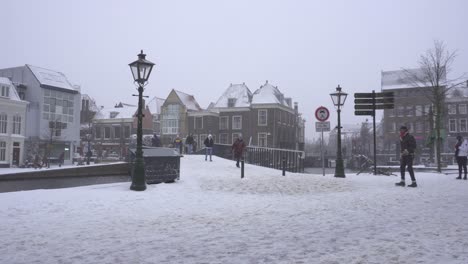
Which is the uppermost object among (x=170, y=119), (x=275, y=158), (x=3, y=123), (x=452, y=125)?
(x=170, y=119)

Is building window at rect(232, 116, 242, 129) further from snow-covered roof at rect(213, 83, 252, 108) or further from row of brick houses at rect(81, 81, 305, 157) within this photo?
snow-covered roof at rect(213, 83, 252, 108)

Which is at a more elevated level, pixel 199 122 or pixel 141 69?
pixel 199 122

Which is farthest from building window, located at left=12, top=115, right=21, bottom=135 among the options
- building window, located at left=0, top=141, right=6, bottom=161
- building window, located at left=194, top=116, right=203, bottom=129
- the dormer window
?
the dormer window

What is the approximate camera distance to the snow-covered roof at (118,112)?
68.2 m

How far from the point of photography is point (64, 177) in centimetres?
1187

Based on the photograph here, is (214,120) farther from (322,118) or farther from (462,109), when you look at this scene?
(322,118)

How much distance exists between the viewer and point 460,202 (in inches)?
322

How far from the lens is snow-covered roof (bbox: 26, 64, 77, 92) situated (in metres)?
47.4

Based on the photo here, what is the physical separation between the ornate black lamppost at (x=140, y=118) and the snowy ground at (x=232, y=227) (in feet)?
1.33

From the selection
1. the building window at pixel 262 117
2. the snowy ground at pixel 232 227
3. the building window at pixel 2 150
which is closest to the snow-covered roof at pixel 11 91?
the building window at pixel 2 150

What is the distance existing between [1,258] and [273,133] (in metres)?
50.3

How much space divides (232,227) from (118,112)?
6756 centimetres

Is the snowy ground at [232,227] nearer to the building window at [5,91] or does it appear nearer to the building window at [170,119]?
the building window at [5,91]

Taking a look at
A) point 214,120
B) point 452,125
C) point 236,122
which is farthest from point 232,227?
point 452,125
